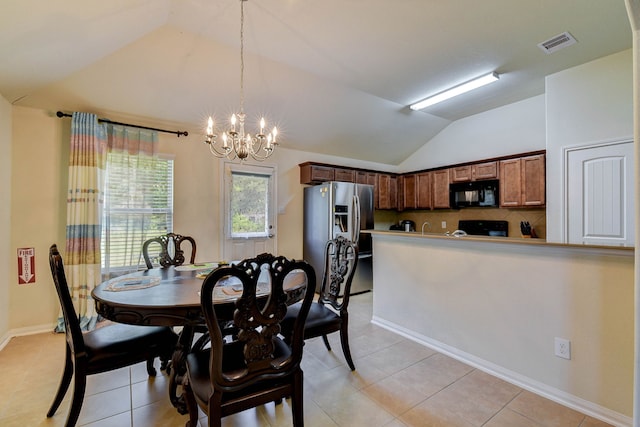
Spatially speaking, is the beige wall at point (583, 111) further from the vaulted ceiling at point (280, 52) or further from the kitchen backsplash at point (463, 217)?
the kitchen backsplash at point (463, 217)

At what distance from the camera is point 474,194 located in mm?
4730

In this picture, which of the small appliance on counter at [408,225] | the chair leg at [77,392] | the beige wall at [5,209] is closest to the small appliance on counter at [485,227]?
the small appliance on counter at [408,225]

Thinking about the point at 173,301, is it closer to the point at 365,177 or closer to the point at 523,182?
the point at 365,177

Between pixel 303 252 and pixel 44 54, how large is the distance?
3838mm

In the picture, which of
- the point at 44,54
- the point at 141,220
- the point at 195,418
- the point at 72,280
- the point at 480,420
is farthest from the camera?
the point at 141,220

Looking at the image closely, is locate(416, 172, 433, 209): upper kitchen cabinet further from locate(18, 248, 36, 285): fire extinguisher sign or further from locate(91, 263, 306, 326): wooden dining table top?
locate(18, 248, 36, 285): fire extinguisher sign

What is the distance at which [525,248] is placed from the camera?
2.06 m

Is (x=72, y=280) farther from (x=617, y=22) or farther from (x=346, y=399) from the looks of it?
(x=617, y=22)

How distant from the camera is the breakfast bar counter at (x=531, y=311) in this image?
5.57 ft

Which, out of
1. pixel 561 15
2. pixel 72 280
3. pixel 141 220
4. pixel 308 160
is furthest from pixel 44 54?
pixel 561 15

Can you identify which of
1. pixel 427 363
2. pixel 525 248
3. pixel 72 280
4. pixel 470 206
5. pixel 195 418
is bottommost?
pixel 427 363

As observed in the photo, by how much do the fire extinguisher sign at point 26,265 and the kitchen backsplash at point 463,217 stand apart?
5162 millimetres

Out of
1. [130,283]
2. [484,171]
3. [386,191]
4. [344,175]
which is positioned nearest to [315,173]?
[344,175]

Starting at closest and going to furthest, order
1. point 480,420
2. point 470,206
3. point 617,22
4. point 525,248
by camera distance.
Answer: point 480,420 → point 525,248 → point 617,22 → point 470,206
